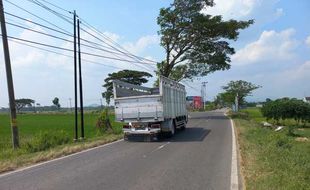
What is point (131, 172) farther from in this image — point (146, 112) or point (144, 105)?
point (144, 105)

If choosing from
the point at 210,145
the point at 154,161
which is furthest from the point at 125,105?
the point at 154,161

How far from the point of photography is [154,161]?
14.9 metres

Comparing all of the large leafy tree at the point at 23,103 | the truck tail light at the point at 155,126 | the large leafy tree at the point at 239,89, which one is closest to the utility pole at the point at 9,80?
the truck tail light at the point at 155,126

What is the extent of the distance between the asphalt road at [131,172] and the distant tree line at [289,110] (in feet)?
151

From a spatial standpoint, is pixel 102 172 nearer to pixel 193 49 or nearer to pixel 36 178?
pixel 36 178

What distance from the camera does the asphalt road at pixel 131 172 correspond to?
10461 millimetres

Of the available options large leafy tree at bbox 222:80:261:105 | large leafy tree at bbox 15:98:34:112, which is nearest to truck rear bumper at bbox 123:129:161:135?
large leafy tree at bbox 222:80:261:105

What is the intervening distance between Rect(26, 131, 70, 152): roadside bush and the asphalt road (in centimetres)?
339

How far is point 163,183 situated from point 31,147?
1089 cm

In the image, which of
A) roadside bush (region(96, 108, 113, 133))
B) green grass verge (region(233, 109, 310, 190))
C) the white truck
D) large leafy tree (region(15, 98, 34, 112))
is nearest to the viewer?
green grass verge (region(233, 109, 310, 190))

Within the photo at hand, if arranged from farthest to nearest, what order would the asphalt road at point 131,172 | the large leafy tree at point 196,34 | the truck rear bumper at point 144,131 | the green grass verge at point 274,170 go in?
the large leafy tree at point 196,34 < the truck rear bumper at point 144,131 < the asphalt road at point 131,172 < the green grass verge at point 274,170

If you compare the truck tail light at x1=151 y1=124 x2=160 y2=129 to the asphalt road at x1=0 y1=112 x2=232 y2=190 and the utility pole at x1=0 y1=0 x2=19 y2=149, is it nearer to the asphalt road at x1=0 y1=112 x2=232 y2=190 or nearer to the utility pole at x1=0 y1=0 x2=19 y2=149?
the asphalt road at x1=0 y1=112 x2=232 y2=190

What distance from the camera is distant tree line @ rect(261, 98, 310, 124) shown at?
61.0 meters

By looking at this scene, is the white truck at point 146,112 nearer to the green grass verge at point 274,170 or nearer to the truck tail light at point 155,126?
the truck tail light at point 155,126
